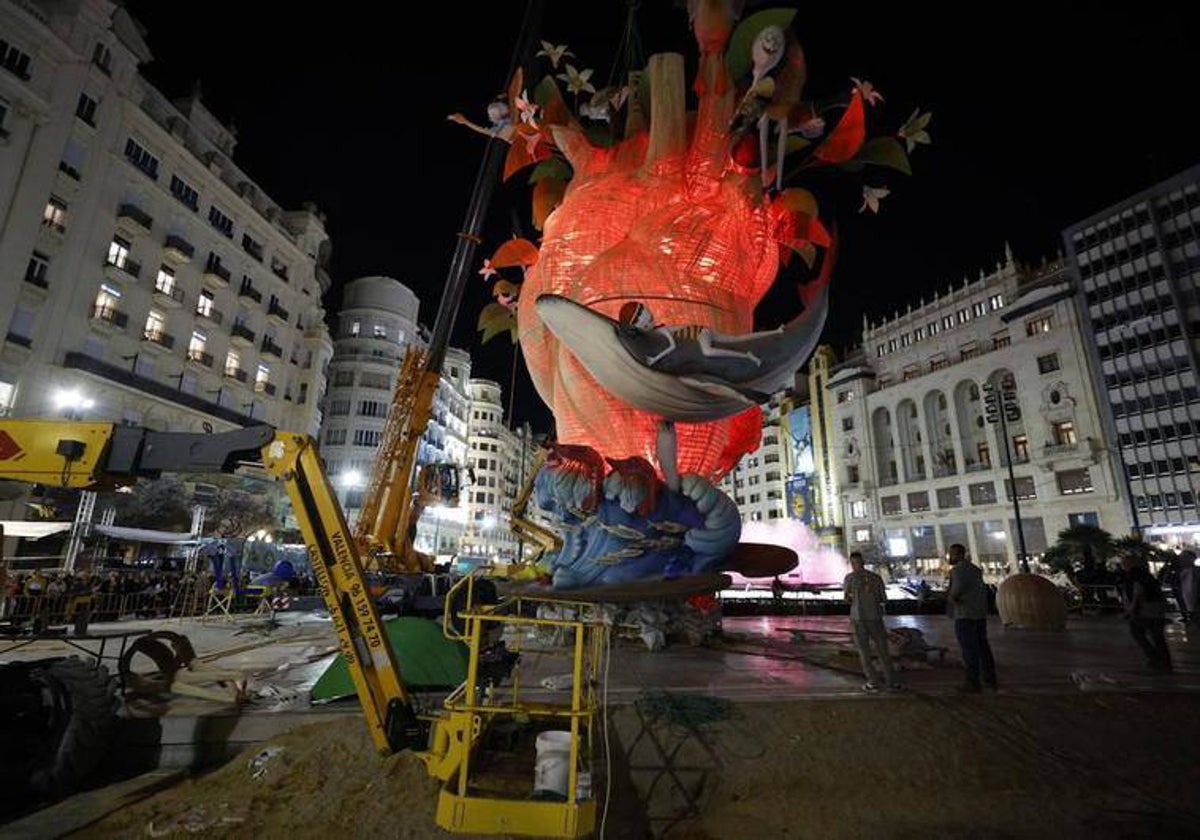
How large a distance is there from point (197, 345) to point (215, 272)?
5672 millimetres

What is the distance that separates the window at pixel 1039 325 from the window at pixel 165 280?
242ft

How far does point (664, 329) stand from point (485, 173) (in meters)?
15.6

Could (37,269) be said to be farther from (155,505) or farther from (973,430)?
(973,430)

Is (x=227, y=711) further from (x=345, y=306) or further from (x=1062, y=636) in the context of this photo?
(x=345, y=306)

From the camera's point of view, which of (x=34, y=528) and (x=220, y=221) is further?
(x=220, y=221)

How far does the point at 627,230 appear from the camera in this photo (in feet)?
47.6

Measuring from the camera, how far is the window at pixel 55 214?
31156 millimetres

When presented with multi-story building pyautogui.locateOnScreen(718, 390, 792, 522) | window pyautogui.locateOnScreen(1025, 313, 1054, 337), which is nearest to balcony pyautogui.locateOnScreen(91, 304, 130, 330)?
window pyautogui.locateOnScreen(1025, 313, 1054, 337)

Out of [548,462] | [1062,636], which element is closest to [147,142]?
[548,462]

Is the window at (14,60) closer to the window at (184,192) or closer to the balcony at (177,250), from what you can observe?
the window at (184,192)

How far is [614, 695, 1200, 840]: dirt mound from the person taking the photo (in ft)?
18.5

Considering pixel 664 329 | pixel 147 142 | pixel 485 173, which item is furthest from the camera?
pixel 147 142

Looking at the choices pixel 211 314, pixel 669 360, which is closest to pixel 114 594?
pixel 669 360

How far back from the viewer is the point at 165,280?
38719mm
